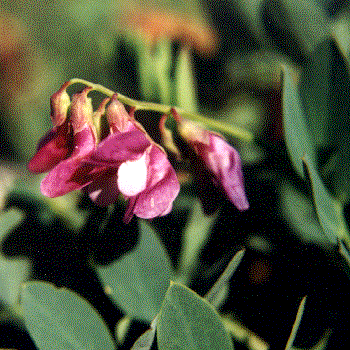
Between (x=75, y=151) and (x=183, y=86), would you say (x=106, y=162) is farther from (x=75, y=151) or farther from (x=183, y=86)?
(x=183, y=86)

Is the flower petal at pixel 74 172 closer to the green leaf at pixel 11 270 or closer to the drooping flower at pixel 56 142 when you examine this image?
the drooping flower at pixel 56 142

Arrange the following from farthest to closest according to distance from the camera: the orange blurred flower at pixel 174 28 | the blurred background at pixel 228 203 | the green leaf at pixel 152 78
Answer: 1. the orange blurred flower at pixel 174 28
2. the green leaf at pixel 152 78
3. the blurred background at pixel 228 203

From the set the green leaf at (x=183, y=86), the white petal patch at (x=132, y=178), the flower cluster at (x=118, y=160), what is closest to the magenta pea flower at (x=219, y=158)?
the flower cluster at (x=118, y=160)

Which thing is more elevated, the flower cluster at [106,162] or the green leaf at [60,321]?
the flower cluster at [106,162]

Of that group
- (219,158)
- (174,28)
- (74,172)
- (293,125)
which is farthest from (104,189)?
(174,28)

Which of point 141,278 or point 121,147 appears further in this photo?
point 141,278
